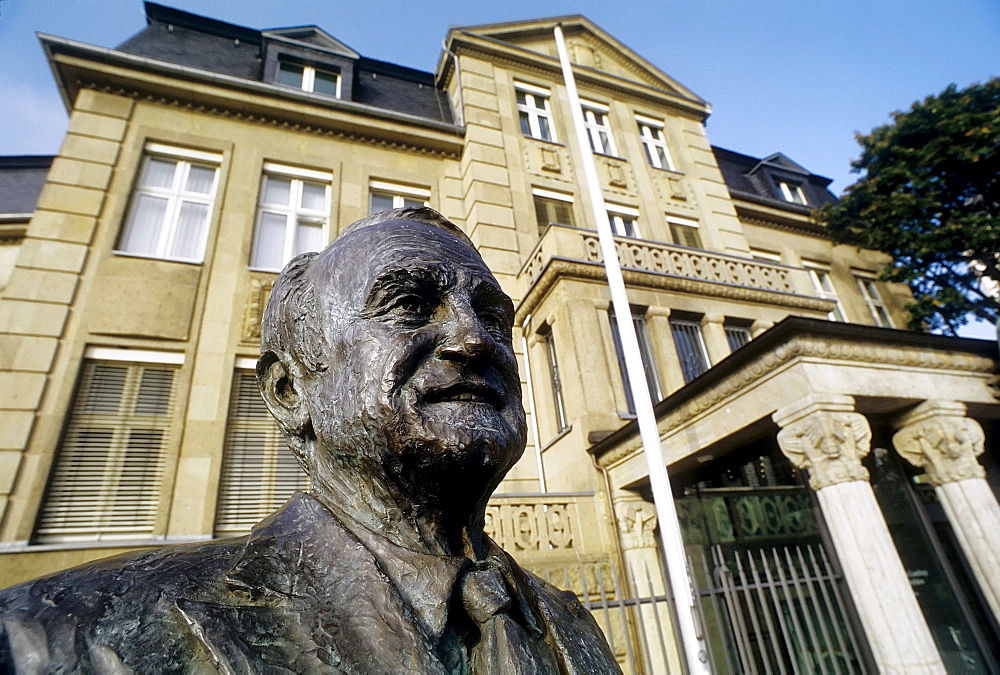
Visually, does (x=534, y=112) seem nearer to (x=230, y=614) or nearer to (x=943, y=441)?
(x=943, y=441)

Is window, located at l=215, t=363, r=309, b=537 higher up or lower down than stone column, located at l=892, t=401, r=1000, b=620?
higher up

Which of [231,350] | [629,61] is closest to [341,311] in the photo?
[231,350]

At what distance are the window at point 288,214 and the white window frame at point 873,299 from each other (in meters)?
16.8

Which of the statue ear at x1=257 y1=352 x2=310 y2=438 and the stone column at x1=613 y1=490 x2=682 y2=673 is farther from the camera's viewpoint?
the stone column at x1=613 y1=490 x2=682 y2=673

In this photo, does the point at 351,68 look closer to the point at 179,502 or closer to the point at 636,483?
the point at 179,502

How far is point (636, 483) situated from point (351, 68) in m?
11.5

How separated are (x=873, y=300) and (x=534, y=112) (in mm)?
12902

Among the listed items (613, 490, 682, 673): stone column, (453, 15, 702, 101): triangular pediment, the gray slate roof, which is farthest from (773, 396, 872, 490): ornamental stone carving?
the gray slate roof

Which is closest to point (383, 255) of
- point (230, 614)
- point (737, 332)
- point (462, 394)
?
point (462, 394)

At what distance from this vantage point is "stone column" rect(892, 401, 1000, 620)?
449 centimetres

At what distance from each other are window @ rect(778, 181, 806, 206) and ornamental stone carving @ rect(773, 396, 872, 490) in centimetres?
1624

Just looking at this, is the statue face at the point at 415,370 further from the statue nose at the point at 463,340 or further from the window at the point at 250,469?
the window at the point at 250,469

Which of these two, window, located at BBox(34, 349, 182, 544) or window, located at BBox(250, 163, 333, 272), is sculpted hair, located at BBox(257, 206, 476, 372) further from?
window, located at BBox(250, 163, 333, 272)

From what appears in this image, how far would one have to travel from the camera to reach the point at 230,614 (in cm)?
94
